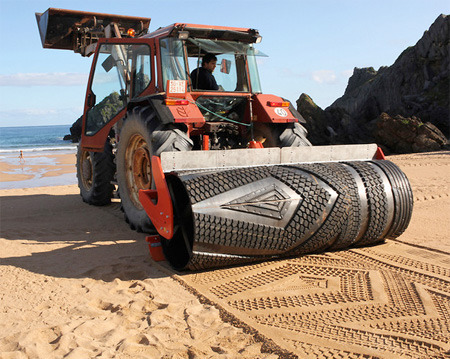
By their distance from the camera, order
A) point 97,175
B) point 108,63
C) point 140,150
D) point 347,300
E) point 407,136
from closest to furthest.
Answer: point 347,300
point 140,150
point 108,63
point 97,175
point 407,136

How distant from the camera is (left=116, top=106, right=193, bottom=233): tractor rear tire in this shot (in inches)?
189

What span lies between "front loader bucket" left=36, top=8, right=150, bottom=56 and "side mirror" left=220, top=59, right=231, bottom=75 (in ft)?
8.32

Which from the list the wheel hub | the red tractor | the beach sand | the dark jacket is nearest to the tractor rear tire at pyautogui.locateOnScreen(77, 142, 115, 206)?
the red tractor

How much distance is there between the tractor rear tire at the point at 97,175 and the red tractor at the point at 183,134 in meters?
0.02

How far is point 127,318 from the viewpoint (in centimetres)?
304

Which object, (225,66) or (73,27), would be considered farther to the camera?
(73,27)

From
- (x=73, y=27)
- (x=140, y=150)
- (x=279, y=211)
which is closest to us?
(x=279, y=211)

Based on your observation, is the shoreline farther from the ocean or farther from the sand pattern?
the ocean

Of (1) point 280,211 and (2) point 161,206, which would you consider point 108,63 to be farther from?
(1) point 280,211

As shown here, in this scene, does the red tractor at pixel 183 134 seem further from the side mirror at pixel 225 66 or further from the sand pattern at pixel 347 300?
the sand pattern at pixel 347 300

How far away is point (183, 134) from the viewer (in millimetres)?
4906

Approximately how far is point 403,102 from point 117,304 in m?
25.9

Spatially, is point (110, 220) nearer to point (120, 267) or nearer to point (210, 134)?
point (210, 134)

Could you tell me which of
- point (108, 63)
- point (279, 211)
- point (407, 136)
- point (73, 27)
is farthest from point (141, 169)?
point (407, 136)
